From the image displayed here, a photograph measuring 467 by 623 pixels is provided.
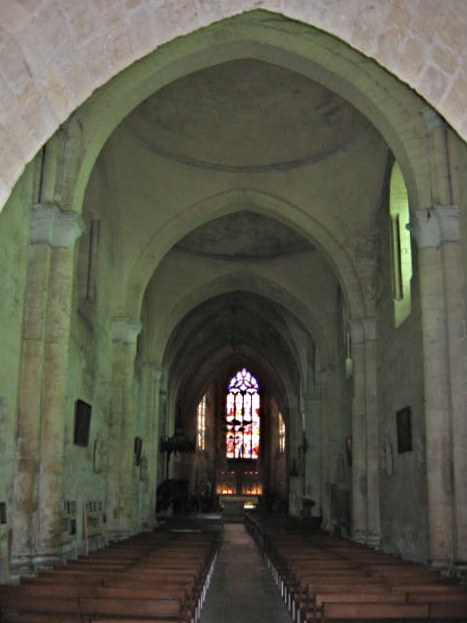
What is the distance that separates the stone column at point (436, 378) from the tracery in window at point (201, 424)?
35788mm

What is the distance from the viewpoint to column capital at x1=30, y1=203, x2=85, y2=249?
35.1 feet

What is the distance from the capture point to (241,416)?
4762 cm

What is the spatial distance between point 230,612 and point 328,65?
8.46 metres

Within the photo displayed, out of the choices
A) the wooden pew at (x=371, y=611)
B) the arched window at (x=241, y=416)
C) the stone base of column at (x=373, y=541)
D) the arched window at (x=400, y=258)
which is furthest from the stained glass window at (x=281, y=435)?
the wooden pew at (x=371, y=611)

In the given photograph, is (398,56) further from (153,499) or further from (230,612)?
(153,499)

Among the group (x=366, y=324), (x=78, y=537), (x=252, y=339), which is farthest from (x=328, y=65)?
(x=252, y=339)

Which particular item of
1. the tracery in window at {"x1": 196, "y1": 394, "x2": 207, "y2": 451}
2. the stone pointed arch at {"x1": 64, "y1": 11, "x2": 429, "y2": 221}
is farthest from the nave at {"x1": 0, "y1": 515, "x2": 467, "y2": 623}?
the tracery in window at {"x1": 196, "y1": 394, "x2": 207, "y2": 451}

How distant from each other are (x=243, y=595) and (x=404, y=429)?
13.8 ft

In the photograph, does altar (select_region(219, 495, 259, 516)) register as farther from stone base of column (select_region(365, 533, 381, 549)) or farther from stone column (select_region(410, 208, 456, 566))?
stone column (select_region(410, 208, 456, 566))

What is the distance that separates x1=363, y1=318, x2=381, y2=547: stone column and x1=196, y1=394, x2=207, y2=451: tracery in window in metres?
29.8

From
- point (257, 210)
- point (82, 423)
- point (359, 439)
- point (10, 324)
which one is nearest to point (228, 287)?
point (257, 210)

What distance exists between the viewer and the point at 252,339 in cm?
3488

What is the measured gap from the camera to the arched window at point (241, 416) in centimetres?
4750

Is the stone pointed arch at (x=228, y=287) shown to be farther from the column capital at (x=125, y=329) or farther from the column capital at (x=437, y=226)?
the column capital at (x=437, y=226)
